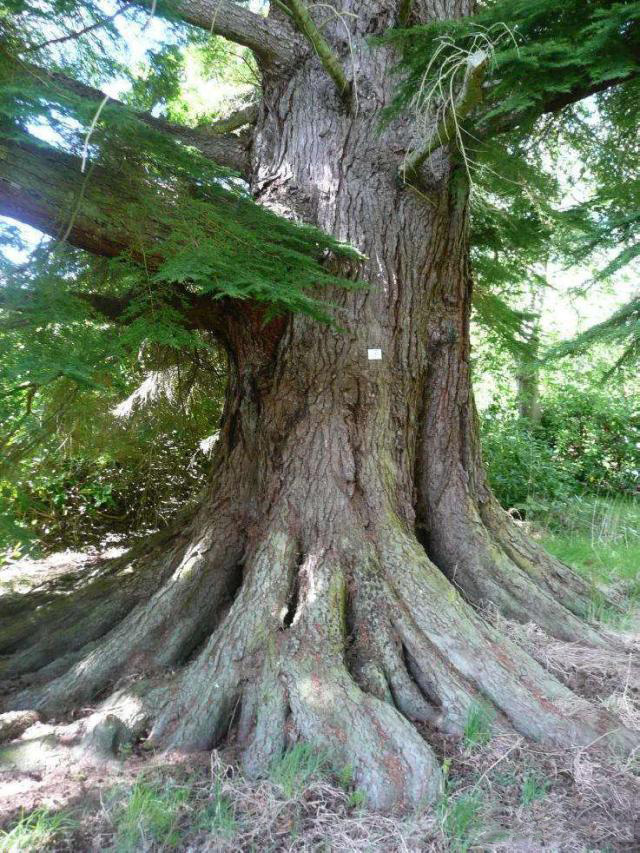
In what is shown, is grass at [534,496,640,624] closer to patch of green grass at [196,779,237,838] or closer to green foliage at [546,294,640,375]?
green foliage at [546,294,640,375]

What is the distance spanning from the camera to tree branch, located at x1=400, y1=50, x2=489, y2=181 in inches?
119

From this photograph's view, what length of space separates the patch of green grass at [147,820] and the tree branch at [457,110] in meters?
3.68

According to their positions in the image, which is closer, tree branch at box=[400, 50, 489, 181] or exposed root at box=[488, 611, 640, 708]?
tree branch at box=[400, 50, 489, 181]

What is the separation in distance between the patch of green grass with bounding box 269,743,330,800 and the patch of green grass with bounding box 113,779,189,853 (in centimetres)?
41

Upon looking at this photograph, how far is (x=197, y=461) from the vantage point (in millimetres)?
7250

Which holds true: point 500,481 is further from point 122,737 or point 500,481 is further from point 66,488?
point 122,737

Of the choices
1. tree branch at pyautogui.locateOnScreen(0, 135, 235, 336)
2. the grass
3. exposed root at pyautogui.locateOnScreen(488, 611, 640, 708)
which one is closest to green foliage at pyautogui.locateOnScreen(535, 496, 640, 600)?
the grass

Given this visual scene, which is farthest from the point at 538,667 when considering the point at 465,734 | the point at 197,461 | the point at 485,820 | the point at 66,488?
the point at 66,488

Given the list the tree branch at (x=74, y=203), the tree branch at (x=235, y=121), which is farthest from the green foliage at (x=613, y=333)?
the tree branch at (x=235, y=121)

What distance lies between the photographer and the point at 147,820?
2.35 meters

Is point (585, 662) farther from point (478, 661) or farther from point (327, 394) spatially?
point (327, 394)

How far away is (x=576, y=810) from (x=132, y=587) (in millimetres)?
3062

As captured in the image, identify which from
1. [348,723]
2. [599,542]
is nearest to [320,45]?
[348,723]

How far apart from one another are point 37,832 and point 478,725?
200 centimetres
